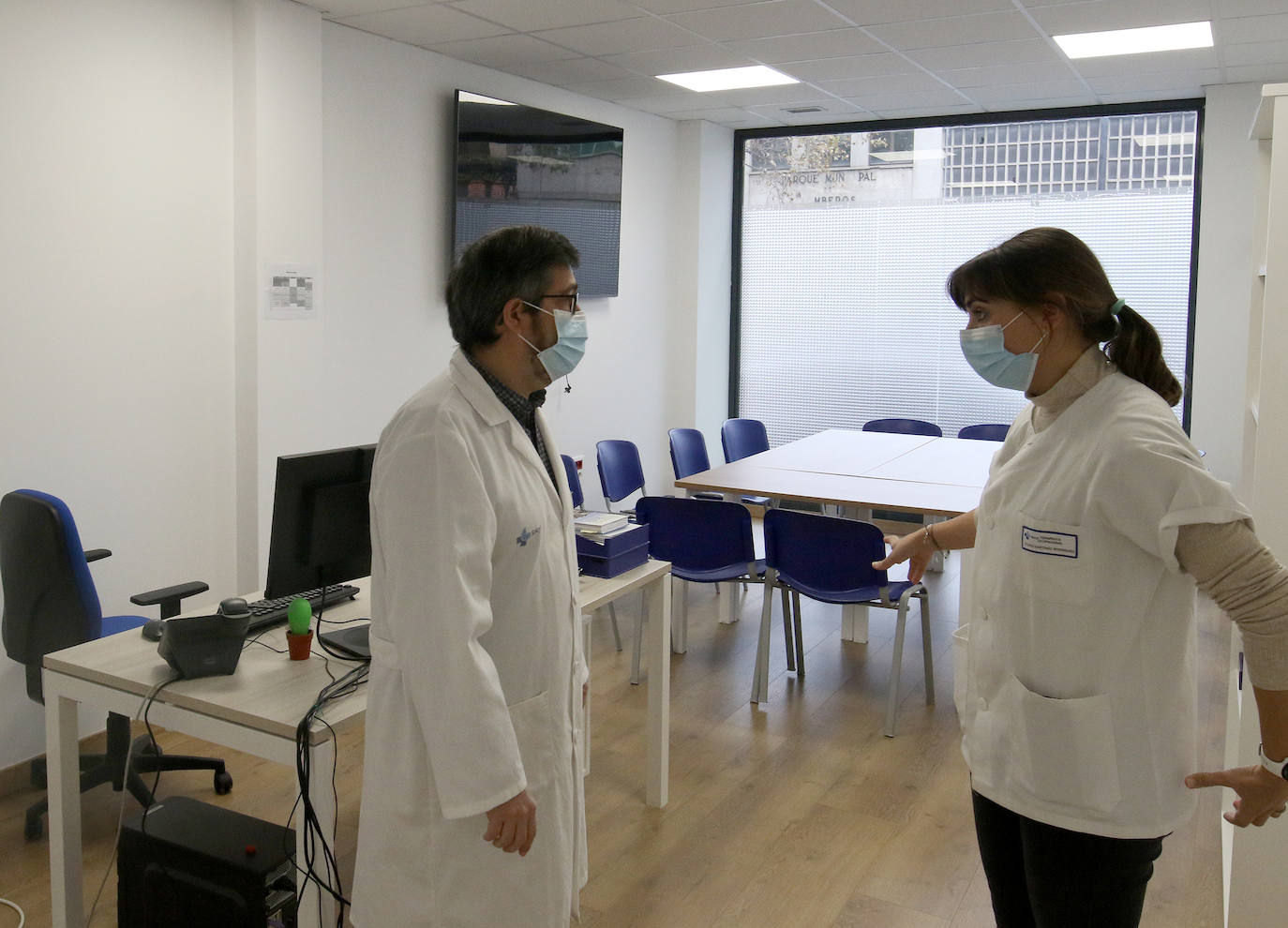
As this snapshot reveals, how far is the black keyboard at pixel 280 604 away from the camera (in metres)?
2.60

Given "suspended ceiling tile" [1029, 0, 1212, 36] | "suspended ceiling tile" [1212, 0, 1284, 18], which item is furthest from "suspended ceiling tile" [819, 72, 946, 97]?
"suspended ceiling tile" [1212, 0, 1284, 18]

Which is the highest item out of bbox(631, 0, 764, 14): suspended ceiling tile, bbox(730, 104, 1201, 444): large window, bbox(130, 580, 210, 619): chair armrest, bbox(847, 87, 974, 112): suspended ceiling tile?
bbox(847, 87, 974, 112): suspended ceiling tile

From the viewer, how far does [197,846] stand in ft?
7.78

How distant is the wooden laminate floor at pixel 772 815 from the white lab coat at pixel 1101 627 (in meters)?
1.35

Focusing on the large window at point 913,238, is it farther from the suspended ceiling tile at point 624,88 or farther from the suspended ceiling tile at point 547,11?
the suspended ceiling tile at point 547,11

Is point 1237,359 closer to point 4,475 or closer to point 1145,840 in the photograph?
point 1145,840

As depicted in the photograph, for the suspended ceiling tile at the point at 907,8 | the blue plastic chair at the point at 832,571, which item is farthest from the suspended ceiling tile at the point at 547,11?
the blue plastic chair at the point at 832,571

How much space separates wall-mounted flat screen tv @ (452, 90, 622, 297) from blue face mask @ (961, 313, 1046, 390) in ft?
12.1

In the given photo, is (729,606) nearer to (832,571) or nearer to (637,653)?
(637,653)

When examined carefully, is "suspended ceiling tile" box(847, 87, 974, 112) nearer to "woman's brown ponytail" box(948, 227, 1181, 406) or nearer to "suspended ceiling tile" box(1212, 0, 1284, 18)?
"suspended ceiling tile" box(1212, 0, 1284, 18)

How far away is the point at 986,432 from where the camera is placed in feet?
22.1

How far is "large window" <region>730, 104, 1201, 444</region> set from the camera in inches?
274

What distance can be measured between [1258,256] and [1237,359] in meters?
4.17

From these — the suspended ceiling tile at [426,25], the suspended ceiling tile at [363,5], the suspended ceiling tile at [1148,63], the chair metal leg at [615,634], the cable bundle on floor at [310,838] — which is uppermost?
the suspended ceiling tile at [1148,63]
